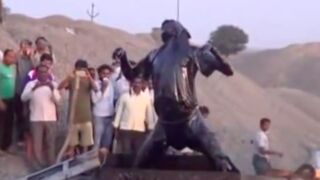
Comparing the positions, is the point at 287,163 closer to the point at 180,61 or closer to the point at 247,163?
the point at 247,163

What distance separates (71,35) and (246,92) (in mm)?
7878

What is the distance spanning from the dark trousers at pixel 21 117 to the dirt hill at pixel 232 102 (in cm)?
1002

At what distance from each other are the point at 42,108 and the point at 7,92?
56 cm

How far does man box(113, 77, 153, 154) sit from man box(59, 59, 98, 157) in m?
0.69

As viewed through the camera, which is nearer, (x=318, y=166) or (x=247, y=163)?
(x=318, y=166)

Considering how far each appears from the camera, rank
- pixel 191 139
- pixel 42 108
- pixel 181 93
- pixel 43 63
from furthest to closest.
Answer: pixel 42 108, pixel 43 63, pixel 191 139, pixel 181 93

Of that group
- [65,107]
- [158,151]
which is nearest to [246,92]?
[65,107]

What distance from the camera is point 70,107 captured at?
60.3 ft

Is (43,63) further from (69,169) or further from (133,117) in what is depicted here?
(69,169)

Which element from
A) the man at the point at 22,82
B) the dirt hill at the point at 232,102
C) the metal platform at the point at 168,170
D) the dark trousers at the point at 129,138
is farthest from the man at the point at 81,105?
the dirt hill at the point at 232,102

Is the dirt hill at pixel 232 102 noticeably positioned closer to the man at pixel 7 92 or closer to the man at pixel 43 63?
the man at pixel 7 92

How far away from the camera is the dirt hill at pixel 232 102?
34.1 m

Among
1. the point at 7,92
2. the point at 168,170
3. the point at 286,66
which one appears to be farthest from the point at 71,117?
the point at 286,66

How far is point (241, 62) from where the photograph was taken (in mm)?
97812
